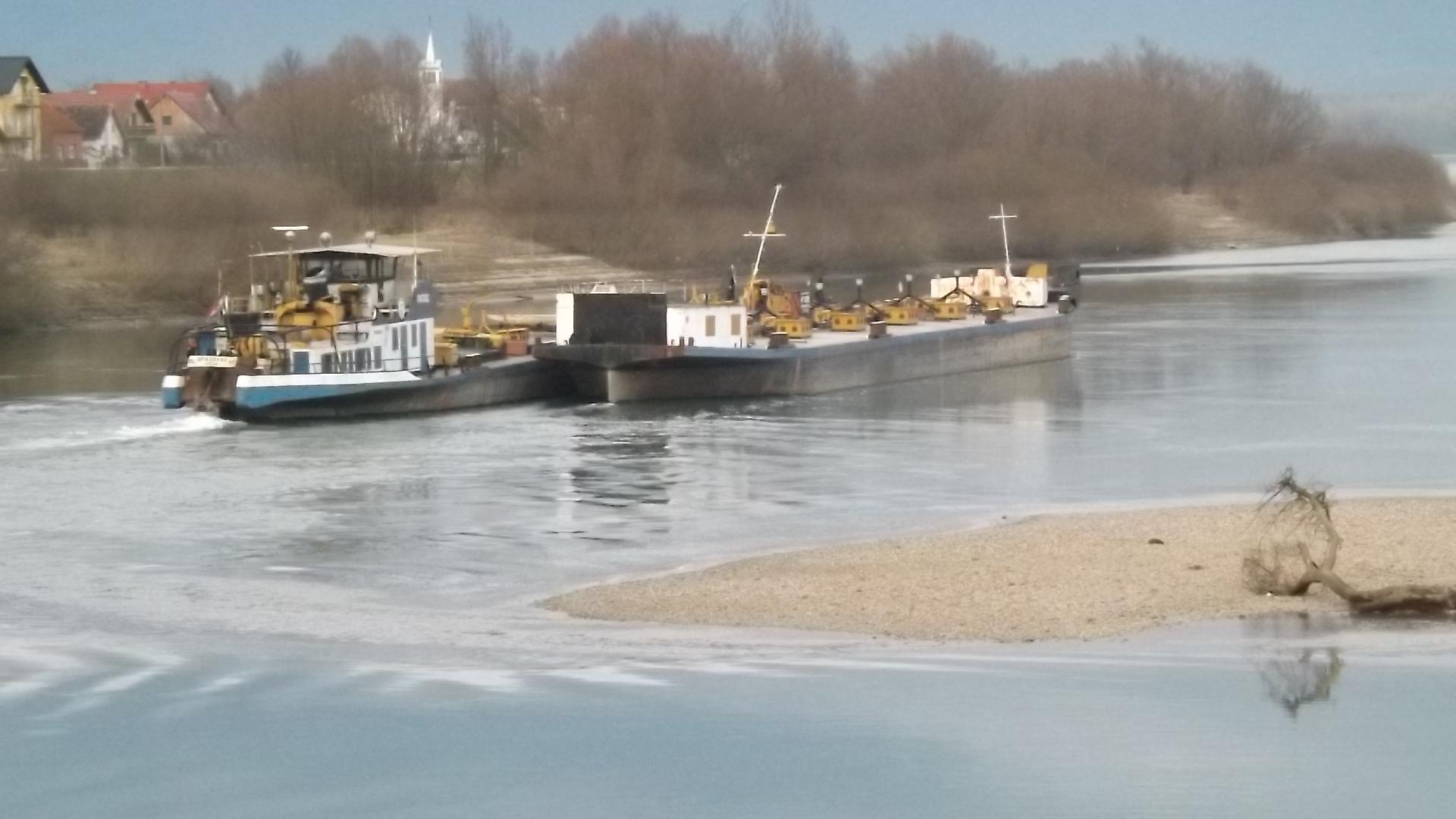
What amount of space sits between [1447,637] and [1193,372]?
31.3m

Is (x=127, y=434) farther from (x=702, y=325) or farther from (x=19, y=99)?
Result: (x=19, y=99)

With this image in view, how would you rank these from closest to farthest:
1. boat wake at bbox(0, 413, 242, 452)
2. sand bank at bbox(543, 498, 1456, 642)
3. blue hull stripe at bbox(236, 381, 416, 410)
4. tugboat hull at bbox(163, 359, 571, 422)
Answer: sand bank at bbox(543, 498, 1456, 642)
boat wake at bbox(0, 413, 242, 452)
blue hull stripe at bbox(236, 381, 416, 410)
tugboat hull at bbox(163, 359, 571, 422)

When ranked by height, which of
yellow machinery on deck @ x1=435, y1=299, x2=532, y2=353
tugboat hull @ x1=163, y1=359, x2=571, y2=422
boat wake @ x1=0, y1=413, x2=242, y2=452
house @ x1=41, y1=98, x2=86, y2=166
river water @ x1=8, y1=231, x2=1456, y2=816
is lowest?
river water @ x1=8, y1=231, x2=1456, y2=816

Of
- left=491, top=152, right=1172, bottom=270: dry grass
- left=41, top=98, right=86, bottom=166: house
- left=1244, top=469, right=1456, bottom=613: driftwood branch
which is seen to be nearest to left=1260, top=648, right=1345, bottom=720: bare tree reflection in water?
left=1244, top=469, right=1456, bottom=613: driftwood branch

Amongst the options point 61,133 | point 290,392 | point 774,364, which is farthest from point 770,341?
point 61,133

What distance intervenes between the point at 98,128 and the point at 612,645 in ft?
352

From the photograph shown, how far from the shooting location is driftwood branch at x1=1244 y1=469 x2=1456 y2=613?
19.2 meters

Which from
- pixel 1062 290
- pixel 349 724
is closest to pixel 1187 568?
pixel 349 724

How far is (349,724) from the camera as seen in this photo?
16641 mm

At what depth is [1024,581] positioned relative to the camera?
69.5 ft

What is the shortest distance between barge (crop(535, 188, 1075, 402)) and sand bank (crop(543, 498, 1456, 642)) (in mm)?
19667

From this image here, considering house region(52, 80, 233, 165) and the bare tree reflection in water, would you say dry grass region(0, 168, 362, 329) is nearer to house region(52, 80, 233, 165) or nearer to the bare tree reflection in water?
house region(52, 80, 233, 165)

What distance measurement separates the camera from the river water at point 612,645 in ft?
50.2

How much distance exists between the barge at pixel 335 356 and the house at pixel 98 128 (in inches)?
2961
